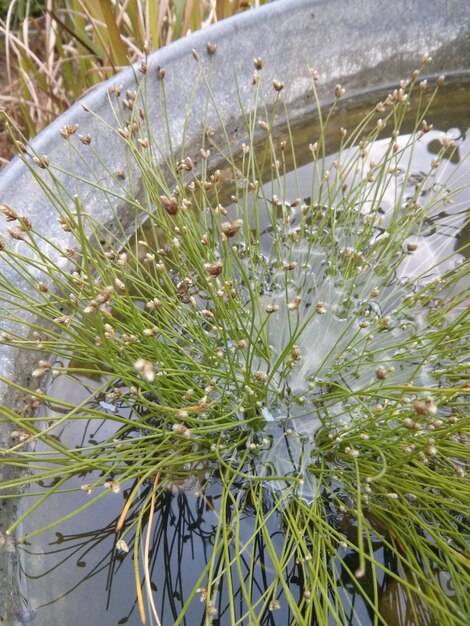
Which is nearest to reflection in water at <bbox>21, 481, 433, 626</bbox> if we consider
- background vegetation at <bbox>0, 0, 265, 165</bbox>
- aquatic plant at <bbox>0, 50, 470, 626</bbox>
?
aquatic plant at <bbox>0, 50, 470, 626</bbox>

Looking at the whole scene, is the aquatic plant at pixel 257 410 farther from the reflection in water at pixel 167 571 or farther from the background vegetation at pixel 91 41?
the background vegetation at pixel 91 41

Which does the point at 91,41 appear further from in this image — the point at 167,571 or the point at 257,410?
the point at 167,571

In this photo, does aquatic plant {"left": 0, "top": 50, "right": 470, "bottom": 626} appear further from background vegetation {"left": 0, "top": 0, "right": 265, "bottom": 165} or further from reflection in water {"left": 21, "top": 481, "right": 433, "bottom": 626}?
background vegetation {"left": 0, "top": 0, "right": 265, "bottom": 165}

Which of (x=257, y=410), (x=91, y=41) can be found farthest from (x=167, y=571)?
(x=91, y=41)

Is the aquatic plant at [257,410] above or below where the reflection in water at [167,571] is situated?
above

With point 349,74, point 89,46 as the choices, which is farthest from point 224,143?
point 89,46

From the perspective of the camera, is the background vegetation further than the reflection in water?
Yes

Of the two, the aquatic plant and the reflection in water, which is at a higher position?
the aquatic plant

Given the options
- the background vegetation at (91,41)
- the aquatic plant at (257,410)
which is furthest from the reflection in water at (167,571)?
the background vegetation at (91,41)

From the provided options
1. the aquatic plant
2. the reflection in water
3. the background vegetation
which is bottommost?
the reflection in water

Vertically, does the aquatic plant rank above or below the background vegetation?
below
